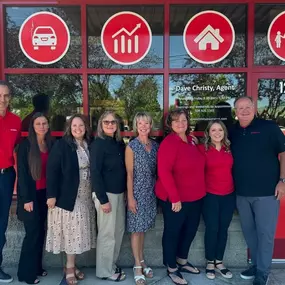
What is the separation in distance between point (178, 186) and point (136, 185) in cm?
38

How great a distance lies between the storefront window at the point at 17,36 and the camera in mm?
3992

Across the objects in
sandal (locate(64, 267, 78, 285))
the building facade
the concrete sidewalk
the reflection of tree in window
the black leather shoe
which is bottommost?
the concrete sidewalk

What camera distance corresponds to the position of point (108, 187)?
3047 millimetres

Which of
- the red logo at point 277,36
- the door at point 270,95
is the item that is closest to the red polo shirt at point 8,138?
the door at point 270,95

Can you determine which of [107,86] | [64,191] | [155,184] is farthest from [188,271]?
[107,86]

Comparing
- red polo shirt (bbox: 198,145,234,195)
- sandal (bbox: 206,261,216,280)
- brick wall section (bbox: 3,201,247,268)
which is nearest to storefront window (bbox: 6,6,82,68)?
brick wall section (bbox: 3,201,247,268)

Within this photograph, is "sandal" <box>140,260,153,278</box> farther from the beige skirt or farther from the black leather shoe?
the black leather shoe

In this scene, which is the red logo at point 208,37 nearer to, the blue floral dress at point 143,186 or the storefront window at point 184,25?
the storefront window at point 184,25

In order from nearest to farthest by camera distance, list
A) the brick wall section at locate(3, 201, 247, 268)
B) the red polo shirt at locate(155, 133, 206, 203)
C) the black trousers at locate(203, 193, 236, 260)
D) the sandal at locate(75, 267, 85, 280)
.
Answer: the red polo shirt at locate(155, 133, 206, 203) < the black trousers at locate(203, 193, 236, 260) < the sandal at locate(75, 267, 85, 280) < the brick wall section at locate(3, 201, 247, 268)

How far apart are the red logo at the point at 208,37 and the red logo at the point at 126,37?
491 mm

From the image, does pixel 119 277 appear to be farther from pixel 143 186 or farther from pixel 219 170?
pixel 219 170

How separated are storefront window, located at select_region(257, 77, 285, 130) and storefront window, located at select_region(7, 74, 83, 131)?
2161 millimetres

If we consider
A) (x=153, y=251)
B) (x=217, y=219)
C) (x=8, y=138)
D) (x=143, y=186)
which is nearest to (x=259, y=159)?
(x=217, y=219)

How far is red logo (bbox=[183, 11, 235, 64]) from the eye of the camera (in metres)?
3.96
